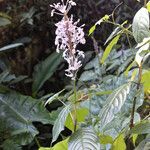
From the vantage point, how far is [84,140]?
0.86 meters

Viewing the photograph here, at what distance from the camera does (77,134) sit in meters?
0.89

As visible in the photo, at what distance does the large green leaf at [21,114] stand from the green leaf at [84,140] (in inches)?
49.7

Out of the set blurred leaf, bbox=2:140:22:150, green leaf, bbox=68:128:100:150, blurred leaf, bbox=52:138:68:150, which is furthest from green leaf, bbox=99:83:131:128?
blurred leaf, bbox=2:140:22:150

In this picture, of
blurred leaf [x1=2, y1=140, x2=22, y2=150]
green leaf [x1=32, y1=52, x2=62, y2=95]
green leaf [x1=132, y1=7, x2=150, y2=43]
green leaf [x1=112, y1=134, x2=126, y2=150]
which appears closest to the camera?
green leaf [x1=132, y1=7, x2=150, y2=43]

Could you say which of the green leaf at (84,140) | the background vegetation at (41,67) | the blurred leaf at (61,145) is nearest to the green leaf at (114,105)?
the green leaf at (84,140)

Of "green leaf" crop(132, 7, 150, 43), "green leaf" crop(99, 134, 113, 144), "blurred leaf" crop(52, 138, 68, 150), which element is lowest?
"blurred leaf" crop(52, 138, 68, 150)

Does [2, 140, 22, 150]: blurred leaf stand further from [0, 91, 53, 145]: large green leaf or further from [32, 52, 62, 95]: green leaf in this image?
[32, 52, 62, 95]: green leaf

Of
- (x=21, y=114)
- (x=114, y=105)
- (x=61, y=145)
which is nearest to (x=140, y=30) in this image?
(x=114, y=105)

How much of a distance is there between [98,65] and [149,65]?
1.11 feet

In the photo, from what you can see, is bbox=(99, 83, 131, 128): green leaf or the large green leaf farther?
the large green leaf

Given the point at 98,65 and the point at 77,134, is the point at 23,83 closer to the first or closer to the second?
the point at 98,65

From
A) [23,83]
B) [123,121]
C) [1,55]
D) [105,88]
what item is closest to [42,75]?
[23,83]

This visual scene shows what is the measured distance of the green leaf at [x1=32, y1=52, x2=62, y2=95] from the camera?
2652mm

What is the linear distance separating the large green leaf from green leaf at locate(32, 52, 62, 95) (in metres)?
0.26
